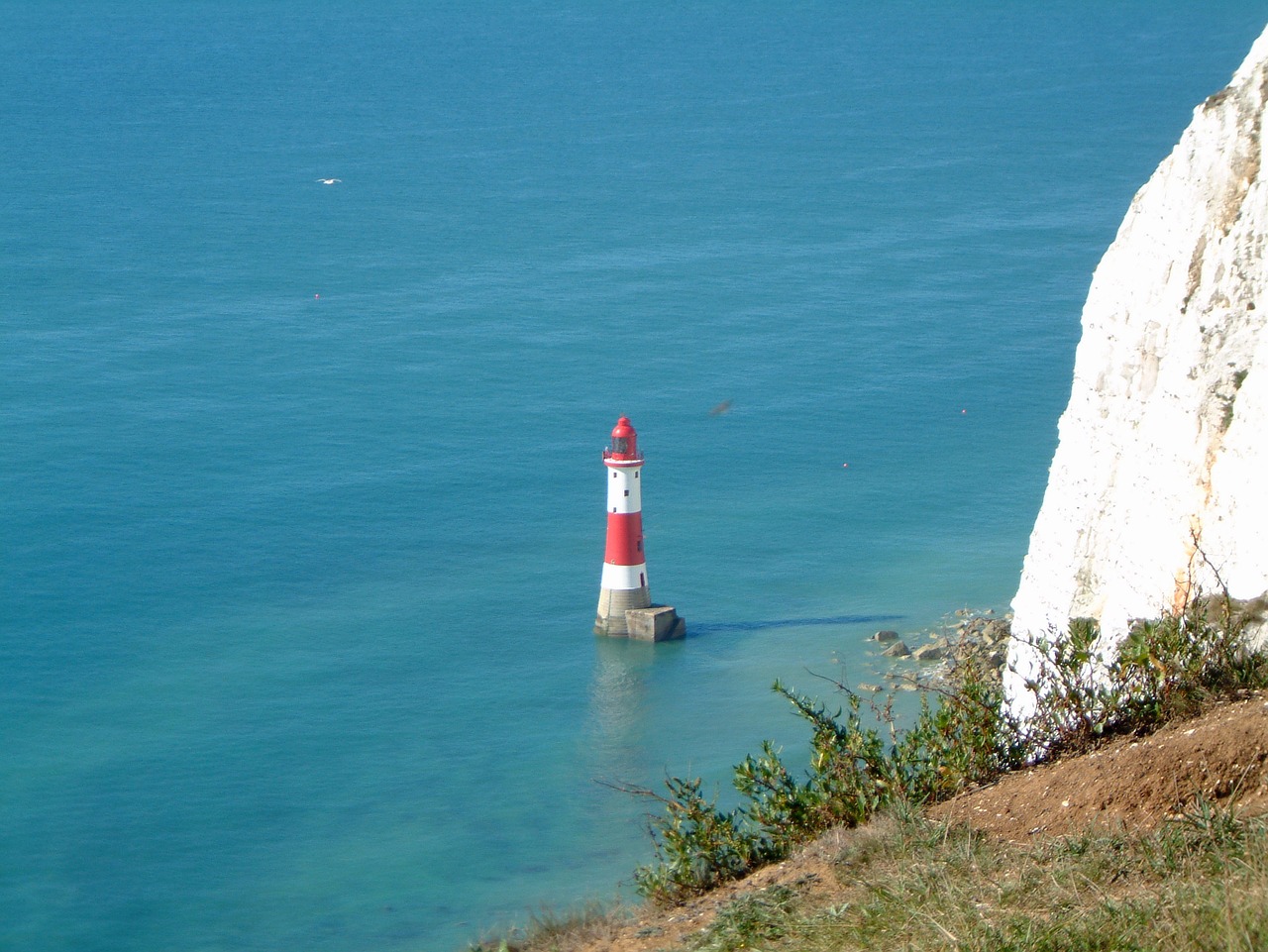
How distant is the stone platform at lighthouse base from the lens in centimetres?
3659

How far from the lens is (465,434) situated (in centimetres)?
5453

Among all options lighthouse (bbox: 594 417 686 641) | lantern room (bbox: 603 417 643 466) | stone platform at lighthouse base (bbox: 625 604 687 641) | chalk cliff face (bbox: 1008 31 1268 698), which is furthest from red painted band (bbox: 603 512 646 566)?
chalk cliff face (bbox: 1008 31 1268 698)

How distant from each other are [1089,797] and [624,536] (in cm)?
2585

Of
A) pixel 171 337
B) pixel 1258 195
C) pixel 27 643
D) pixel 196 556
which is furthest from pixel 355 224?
pixel 1258 195

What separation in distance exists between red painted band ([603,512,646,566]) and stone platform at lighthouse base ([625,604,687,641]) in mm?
1618

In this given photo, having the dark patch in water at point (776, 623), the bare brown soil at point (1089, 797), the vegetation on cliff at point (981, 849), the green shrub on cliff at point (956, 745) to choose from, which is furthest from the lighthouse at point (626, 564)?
the bare brown soil at point (1089, 797)

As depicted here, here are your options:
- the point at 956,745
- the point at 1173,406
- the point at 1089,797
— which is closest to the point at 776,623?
the point at 1173,406

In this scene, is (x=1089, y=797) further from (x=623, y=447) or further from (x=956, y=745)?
(x=623, y=447)

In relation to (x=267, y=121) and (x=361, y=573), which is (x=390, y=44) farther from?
(x=361, y=573)

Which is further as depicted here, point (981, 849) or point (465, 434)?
point (465, 434)

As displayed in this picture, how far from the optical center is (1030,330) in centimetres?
6612

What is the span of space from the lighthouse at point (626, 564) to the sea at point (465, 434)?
0.83m

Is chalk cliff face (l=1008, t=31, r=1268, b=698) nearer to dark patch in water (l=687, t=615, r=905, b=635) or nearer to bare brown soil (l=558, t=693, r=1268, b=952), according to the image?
bare brown soil (l=558, t=693, r=1268, b=952)

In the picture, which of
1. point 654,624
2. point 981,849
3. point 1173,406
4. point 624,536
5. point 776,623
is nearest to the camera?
point 981,849
